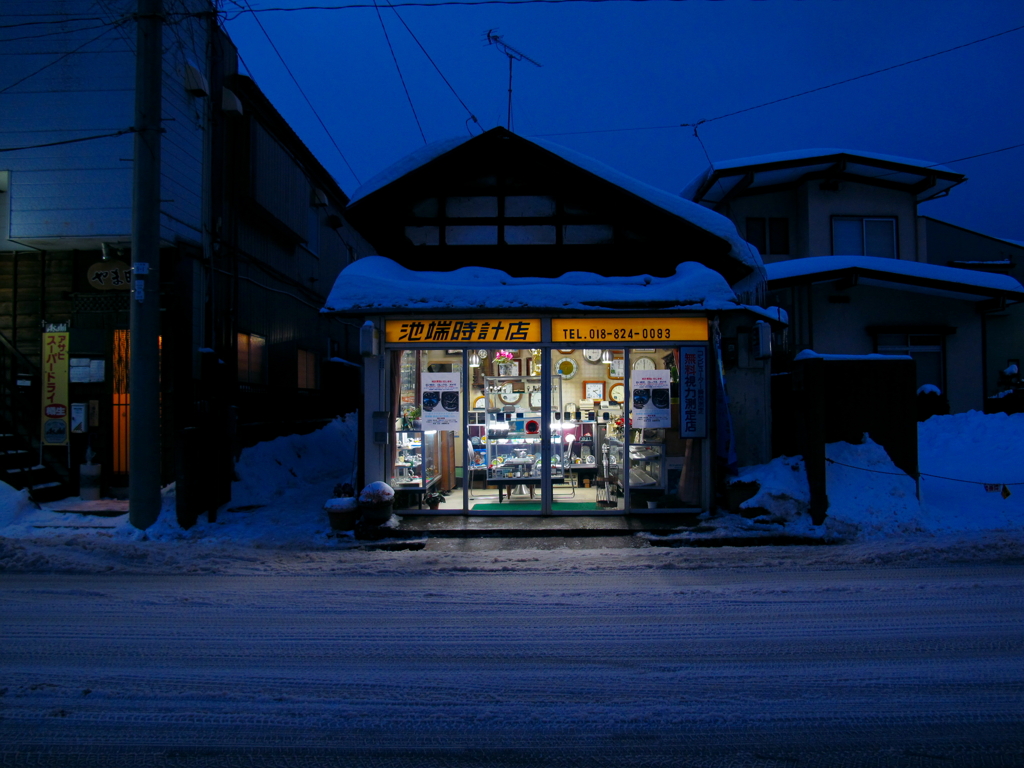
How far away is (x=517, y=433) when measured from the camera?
10.3m

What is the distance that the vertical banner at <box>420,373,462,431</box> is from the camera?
10.0m

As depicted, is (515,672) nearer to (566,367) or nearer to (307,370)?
(566,367)

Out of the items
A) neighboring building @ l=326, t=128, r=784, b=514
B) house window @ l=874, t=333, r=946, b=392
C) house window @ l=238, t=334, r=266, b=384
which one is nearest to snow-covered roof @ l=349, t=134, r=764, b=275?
neighboring building @ l=326, t=128, r=784, b=514

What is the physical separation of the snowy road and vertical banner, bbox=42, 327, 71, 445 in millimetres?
4691

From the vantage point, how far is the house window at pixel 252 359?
40.3 feet

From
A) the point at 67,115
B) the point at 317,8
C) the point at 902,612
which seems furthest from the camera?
the point at 317,8

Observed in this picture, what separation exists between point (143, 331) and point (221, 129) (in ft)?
16.4

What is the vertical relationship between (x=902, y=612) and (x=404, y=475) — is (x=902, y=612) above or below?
below

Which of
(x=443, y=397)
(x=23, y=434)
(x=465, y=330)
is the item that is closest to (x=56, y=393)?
(x=23, y=434)

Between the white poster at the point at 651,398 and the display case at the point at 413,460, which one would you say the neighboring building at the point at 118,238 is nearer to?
the display case at the point at 413,460

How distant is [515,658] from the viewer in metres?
4.47

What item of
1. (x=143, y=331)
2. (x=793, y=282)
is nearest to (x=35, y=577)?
(x=143, y=331)

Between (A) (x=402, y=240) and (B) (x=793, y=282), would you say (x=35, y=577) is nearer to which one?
(A) (x=402, y=240)

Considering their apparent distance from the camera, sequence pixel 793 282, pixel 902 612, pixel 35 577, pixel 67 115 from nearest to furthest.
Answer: pixel 902 612 → pixel 35 577 → pixel 67 115 → pixel 793 282
